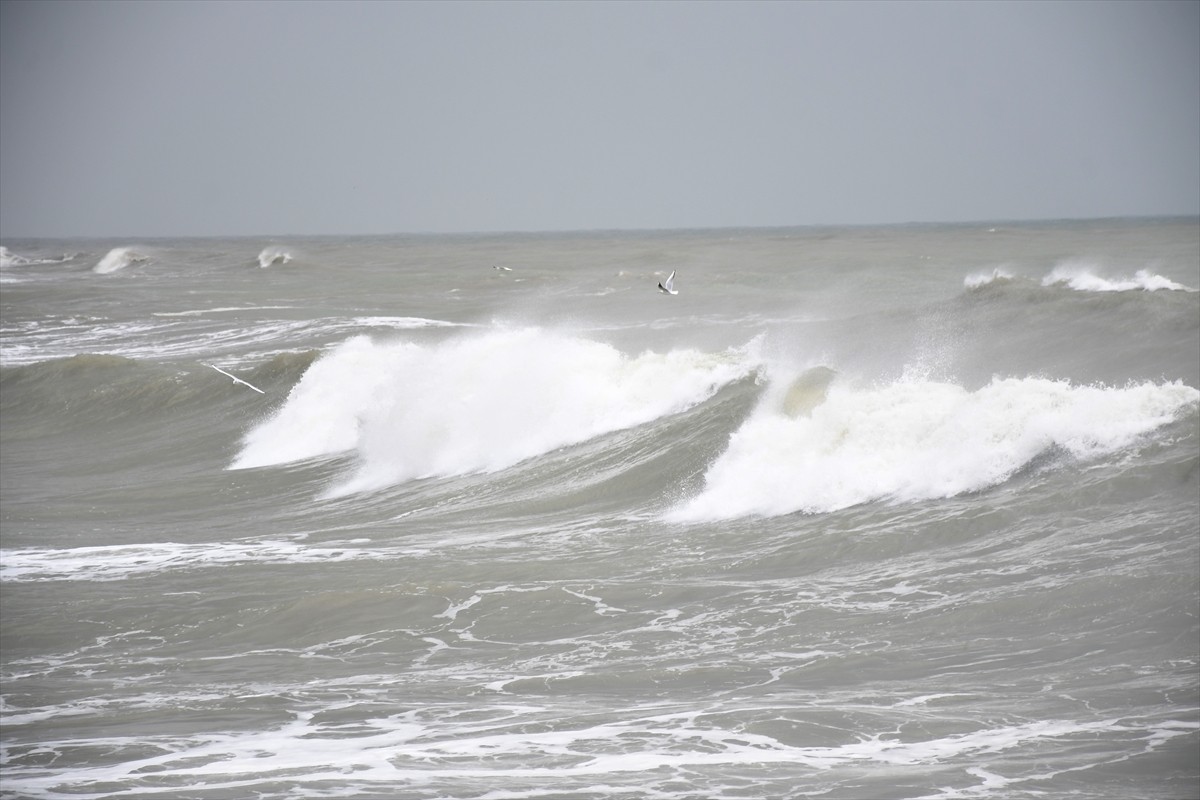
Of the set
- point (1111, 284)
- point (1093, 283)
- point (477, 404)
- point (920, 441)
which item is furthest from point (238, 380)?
point (1111, 284)

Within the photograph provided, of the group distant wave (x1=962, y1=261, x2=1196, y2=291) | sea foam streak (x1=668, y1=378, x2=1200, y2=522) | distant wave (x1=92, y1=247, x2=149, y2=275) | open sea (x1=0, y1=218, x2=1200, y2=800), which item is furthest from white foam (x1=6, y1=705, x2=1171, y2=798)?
distant wave (x1=92, y1=247, x2=149, y2=275)

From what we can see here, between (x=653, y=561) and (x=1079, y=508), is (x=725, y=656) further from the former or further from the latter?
(x=1079, y=508)

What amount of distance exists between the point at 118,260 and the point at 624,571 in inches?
3042

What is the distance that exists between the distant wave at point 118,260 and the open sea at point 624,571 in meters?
53.4

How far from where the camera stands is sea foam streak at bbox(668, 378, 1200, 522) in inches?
499

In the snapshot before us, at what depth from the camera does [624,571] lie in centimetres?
1149

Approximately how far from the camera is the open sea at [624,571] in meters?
7.21

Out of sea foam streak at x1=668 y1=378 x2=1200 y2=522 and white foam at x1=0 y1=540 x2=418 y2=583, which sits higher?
sea foam streak at x1=668 y1=378 x2=1200 y2=522

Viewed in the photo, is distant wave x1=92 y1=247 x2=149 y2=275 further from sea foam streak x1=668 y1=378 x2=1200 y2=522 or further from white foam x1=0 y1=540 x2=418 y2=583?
sea foam streak x1=668 y1=378 x2=1200 y2=522

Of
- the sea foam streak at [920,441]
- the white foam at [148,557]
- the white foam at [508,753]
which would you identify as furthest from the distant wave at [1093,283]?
the white foam at [508,753]

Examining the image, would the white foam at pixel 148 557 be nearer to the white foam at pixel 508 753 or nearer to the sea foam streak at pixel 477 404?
the sea foam streak at pixel 477 404

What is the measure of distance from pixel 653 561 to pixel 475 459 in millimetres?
6596

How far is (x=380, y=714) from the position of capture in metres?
8.22

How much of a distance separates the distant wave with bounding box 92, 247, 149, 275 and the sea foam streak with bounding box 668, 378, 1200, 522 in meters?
64.2
